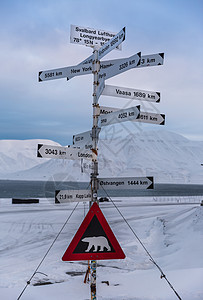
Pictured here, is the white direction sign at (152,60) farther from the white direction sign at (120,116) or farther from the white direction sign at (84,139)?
the white direction sign at (84,139)

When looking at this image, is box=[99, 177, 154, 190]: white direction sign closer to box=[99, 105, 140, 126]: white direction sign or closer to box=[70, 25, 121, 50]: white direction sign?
box=[99, 105, 140, 126]: white direction sign

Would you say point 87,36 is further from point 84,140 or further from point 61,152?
point 61,152

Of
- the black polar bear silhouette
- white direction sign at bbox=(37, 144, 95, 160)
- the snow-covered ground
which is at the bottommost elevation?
the snow-covered ground

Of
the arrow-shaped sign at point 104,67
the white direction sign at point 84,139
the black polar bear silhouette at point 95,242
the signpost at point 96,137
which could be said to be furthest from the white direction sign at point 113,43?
the black polar bear silhouette at point 95,242

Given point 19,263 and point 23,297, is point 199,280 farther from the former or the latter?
point 19,263

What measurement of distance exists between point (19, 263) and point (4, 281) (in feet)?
8.11

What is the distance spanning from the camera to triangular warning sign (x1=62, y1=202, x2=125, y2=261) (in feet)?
13.8

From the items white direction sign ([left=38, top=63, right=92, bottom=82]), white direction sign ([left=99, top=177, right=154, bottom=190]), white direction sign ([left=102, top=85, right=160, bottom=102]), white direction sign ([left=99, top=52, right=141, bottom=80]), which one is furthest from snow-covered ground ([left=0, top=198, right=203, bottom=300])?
white direction sign ([left=38, top=63, right=92, bottom=82])

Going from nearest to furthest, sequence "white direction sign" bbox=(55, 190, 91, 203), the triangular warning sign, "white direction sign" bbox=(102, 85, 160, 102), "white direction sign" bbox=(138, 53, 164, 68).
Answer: the triangular warning sign < "white direction sign" bbox=(55, 190, 91, 203) < "white direction sign" bbox=(102, 85, 160, 102) < "white direction sign" bbox=(138, 53, 164, 68)

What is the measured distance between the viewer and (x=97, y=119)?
18.7ft

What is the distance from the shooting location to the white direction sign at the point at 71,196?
185 inches

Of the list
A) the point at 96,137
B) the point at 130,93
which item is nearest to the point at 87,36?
the point at 130,93

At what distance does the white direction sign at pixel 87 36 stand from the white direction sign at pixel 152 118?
211cm

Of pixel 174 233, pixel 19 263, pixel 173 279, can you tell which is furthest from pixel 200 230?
pixel 19 263
